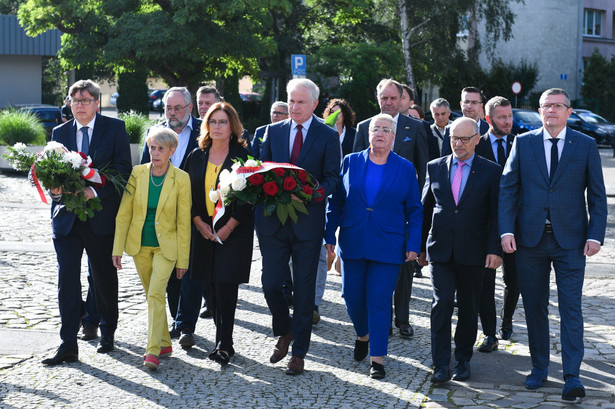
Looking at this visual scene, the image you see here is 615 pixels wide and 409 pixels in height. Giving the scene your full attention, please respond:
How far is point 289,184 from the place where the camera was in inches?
234

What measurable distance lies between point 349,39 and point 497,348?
34311mm

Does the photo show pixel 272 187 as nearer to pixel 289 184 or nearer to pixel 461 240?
pixel 289 184

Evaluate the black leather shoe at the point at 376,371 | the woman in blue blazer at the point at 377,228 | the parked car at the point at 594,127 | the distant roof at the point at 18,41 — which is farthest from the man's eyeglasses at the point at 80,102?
the distant roof at the point at 18,41

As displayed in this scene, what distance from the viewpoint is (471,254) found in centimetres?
620

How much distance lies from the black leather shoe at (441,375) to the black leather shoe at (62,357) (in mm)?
2677

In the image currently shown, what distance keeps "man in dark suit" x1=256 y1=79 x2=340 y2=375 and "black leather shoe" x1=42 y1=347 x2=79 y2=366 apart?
1.49 metres

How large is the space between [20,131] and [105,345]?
18574 millimetres

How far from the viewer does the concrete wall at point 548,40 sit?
5019 centimetres

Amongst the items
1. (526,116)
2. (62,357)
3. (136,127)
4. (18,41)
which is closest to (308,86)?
(62,357)

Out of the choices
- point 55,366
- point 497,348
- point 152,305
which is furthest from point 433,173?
point 55,366

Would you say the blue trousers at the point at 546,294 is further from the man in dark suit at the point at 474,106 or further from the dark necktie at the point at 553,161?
the man in dark suit at the point at 474,106

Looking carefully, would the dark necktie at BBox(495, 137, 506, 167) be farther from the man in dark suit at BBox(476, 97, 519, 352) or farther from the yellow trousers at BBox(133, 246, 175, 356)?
the yellow trousers at BBox(133, 246, 175, 356)

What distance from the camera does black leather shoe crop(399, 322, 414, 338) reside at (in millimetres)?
7387

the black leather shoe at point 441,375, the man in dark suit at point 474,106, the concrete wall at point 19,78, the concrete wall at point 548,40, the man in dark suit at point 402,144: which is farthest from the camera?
the concrete wall at point 548,40
